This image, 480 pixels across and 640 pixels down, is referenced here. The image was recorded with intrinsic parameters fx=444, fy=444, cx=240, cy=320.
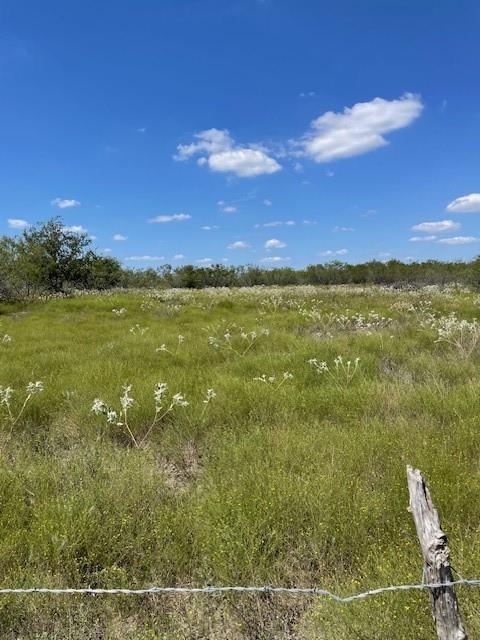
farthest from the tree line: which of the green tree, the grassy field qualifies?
the grassy field

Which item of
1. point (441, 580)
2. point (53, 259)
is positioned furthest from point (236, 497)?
point (53, 259)

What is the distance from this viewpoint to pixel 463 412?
508cm

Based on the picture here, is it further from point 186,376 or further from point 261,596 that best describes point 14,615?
point 186,376

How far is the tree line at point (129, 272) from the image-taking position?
23.4 meters

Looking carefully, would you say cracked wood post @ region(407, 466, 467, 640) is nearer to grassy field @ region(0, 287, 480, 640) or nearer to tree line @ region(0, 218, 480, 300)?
grassy field @ region(0, 287, 480, 640)

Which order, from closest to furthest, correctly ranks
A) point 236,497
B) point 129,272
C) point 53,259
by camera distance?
point 236,497
point 53,259
point 129,272

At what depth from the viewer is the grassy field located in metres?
2.54

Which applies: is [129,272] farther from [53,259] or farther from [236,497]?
[236,497]

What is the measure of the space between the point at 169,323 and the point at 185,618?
11804mm

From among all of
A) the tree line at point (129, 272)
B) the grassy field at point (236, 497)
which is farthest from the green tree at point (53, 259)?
the grassy field at point (236, 497)

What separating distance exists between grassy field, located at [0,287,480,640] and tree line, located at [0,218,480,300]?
58.8ft

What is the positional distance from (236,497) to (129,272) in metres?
46.3

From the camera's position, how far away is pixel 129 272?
4766cm

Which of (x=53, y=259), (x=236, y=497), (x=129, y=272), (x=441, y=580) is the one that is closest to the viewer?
(x=441, y=580)
